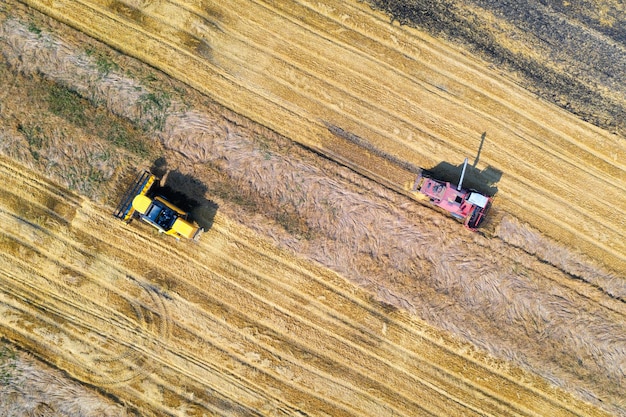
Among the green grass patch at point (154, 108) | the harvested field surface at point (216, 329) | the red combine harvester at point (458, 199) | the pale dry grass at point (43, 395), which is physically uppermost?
the red combine harvester at point (458, 199)

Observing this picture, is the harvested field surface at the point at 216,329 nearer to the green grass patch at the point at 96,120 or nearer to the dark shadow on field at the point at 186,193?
the dark shadow on field at the point at 186,193

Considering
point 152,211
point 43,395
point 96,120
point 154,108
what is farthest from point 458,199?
point 43,395

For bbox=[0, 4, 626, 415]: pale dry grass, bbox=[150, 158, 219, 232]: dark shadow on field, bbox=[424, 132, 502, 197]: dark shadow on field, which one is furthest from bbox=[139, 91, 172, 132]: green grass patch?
bbox=[424, 132, 502, 197]: dark shadow on field

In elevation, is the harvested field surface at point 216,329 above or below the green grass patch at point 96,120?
below

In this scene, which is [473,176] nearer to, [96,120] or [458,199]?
[458,199]

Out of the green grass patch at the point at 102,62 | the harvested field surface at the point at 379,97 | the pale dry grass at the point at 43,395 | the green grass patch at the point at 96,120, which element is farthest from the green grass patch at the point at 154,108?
the pale dry grass at the point at 43,395

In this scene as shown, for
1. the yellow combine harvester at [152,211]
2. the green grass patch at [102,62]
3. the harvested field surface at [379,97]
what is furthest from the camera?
the harvested field surface at [379,97]

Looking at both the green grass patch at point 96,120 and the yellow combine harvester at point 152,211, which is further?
the green grass patch at point 96,120
